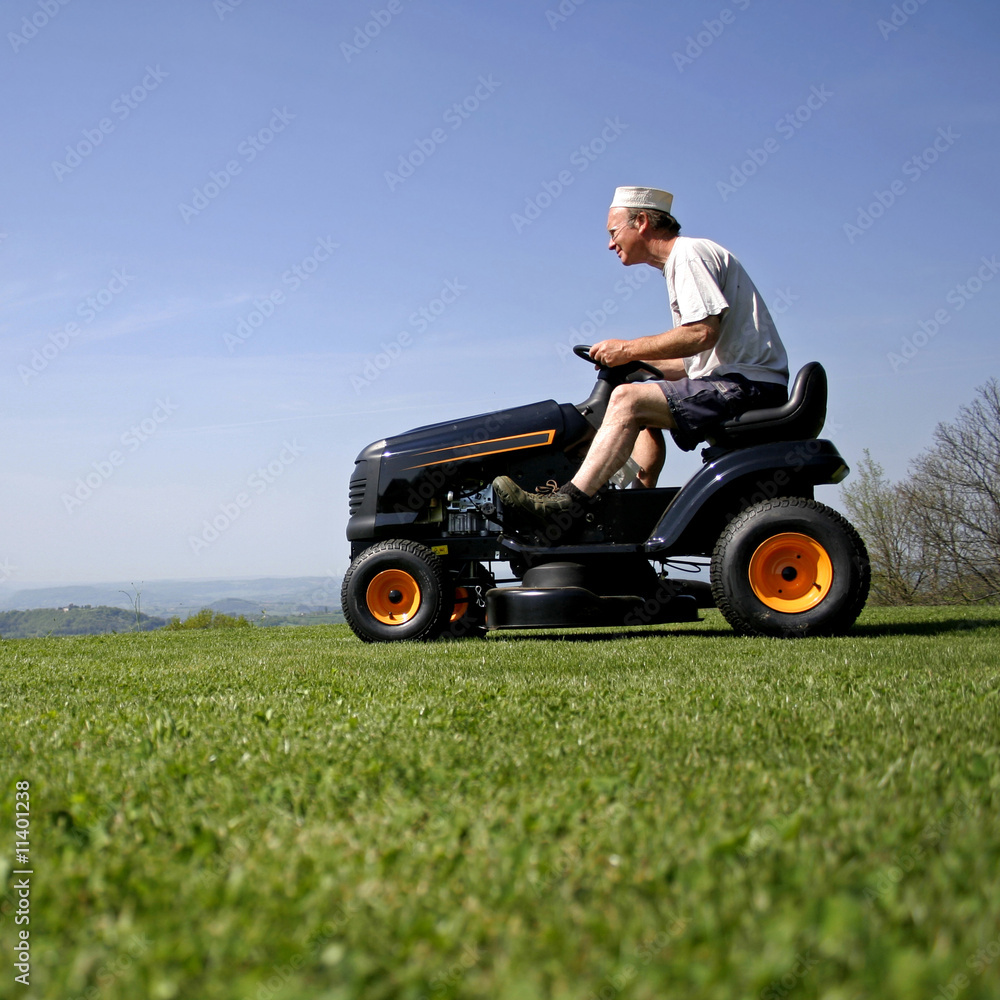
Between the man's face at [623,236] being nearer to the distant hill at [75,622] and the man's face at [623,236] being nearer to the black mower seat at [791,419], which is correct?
the black mower seat at [791,419]

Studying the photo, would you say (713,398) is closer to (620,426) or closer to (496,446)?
(620,426)

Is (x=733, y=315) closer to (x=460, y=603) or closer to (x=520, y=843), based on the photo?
(x=460, y=603)

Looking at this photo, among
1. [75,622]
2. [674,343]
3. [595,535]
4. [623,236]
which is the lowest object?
[75,622]

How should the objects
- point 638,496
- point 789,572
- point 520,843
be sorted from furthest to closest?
point 638,496
point 789,572
point 520,843

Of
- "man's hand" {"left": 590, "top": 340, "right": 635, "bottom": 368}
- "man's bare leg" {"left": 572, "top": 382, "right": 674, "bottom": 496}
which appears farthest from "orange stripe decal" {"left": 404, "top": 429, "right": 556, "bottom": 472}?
"man's hand" {"left": 590, "top": 340, "right": 635, "bottom": 368}

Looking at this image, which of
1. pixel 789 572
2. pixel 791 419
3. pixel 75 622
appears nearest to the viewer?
pixel 789 572

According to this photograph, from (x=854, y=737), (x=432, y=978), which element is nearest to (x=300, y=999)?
(x=432, y=978)

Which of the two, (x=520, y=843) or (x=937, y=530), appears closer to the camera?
(x=520, y=843)

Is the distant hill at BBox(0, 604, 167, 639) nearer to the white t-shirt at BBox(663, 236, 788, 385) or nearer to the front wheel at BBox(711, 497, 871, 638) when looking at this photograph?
the front wheel at BBox(711, 497, 871, 638)

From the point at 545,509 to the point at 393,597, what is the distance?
1.31 meters

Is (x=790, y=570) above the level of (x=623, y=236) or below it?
below

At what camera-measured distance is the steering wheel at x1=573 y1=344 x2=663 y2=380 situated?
18.8 ft

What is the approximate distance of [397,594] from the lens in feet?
20.0

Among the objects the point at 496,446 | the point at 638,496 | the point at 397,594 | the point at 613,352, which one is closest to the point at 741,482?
the point at 638,496
